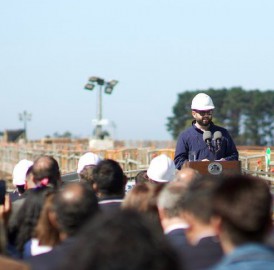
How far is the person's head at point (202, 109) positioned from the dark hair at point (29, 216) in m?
4.08

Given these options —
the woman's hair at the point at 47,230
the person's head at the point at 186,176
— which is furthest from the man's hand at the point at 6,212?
the person's head at the point at 186,176

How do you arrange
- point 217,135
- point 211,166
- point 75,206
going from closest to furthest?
point 75,206, point 211,166, point 217,135

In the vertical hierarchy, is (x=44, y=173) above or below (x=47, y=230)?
above

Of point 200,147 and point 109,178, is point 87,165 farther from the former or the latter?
point 200,147

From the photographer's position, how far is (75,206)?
6.39 metres

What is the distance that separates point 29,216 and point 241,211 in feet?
10.2

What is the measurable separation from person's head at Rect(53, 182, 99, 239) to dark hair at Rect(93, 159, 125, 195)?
177 centimetres

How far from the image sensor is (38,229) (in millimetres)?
7055

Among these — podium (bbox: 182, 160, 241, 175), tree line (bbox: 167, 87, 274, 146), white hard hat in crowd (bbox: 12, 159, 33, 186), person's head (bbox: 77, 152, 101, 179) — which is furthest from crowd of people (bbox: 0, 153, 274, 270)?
tree line (bbox: 167, 87, 274, 146)

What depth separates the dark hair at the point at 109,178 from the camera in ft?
27.1

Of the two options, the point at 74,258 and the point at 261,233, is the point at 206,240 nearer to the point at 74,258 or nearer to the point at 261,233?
the point at 261,233

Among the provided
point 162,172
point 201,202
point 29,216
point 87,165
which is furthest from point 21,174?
point 201,202

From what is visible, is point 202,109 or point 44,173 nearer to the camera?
point 44,173

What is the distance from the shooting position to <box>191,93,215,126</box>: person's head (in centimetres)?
1184
